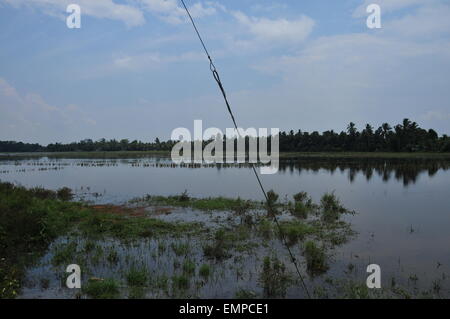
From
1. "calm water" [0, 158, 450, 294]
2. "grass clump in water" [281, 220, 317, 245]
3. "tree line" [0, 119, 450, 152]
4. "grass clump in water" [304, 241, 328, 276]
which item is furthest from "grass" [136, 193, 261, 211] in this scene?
"tree line" [0, 119, 450, 152]

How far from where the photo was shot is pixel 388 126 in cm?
9425

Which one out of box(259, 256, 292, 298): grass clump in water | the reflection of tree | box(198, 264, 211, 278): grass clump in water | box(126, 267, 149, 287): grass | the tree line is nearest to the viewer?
box(259, 256, 292, 298): grass clump in water

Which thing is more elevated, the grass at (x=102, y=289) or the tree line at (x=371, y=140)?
the tree line at (x=371, y=140)

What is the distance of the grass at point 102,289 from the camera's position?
6597mm

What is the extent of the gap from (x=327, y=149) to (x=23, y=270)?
324 ft

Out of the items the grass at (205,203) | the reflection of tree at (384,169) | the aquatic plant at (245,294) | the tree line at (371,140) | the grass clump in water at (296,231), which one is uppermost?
the tree line at (371,140)

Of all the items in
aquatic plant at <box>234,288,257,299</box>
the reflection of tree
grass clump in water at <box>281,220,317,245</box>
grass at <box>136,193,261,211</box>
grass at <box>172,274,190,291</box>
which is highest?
the reflection of tree

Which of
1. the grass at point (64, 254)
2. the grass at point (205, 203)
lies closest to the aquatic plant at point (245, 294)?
the grass at point (64, 254)

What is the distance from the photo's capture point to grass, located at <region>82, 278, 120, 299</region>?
6597 mm

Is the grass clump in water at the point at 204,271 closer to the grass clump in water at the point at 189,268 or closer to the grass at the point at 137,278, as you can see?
the grass clump in water at the point at 189,268

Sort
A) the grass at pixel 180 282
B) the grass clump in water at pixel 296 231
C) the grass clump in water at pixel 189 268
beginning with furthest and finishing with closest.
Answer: the grass clump in water at pixel 296 231 < the grass clump in water at pixel 189 268 < the grass at pixel 180 282

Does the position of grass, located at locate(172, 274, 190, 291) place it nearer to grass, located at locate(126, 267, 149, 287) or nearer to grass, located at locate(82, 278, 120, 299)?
grass, located at locate(126, 267, 149, 287)

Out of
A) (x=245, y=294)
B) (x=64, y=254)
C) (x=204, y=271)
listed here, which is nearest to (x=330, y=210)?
(x=204, y=271)

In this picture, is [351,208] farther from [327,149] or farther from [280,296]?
[327,149]
